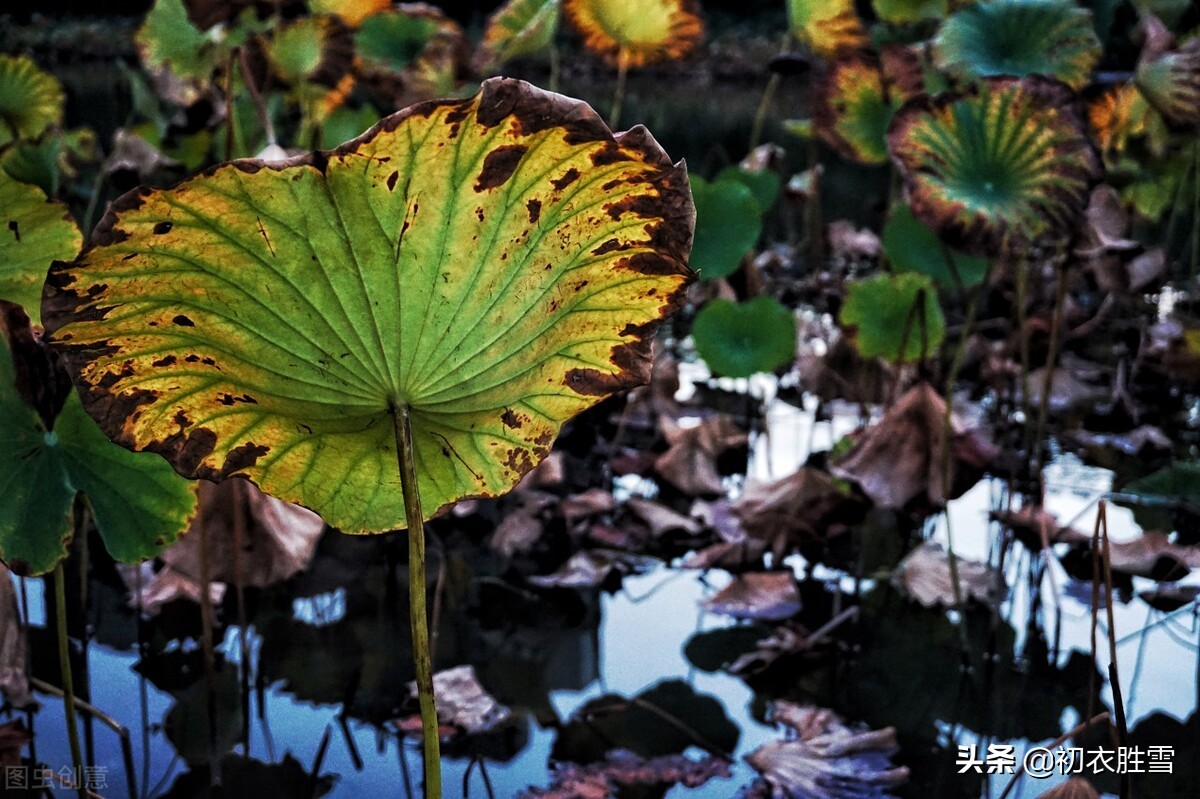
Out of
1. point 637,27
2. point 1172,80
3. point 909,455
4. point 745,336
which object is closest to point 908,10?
point 637,27

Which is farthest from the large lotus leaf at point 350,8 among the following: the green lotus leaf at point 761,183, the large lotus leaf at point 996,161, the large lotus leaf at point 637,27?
the large lotus leaf at point 996,161

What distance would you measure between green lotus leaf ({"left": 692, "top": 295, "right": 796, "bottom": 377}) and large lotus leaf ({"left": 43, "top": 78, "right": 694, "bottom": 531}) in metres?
0.96

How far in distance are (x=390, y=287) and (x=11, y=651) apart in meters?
0.54

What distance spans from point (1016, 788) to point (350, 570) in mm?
661

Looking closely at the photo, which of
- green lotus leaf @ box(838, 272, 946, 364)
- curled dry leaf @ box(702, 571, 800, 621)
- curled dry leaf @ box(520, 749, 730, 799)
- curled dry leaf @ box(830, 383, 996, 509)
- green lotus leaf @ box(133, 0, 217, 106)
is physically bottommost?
curled dry leaf @ box(520, 749, 730, 799)

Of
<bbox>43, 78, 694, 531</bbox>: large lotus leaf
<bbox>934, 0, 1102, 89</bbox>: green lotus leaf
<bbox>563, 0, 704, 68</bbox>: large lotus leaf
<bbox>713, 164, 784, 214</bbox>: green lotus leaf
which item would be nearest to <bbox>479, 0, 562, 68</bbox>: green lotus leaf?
<bbox>563, 0, 704, 68</bbox>: large lotus leaf

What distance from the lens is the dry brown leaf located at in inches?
29.9

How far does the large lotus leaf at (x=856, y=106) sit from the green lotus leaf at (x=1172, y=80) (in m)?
0.34

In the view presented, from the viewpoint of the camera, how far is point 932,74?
1.53 meters

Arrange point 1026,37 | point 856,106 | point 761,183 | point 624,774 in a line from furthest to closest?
1. point 761,183
2. point 856,106
3. point 1026,37
4. point 624,774

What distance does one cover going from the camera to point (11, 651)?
0.82 meters

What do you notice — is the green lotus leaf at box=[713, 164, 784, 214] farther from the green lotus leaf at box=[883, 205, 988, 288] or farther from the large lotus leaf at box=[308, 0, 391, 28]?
A: the large lotus leaf at box=[308, 0, 391, 28]

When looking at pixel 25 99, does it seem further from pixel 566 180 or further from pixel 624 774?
pixel 566 180

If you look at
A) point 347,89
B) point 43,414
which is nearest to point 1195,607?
point 43,414
